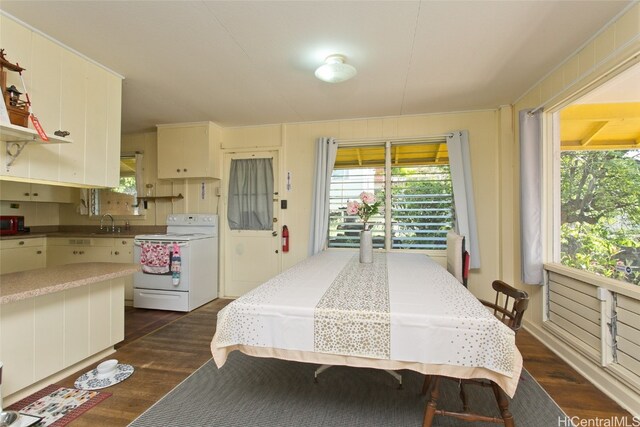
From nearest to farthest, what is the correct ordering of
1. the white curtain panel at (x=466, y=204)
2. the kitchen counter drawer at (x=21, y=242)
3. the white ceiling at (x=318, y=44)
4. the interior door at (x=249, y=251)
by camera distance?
the white ceiling at (x=318, y=44)
the white curtain panel at (x=466, y=204)
the kitchen counter drawer at (x=21, y=242)
the interior door at (x=249, y=251)

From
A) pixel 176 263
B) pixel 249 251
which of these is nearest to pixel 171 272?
pixel 176 263

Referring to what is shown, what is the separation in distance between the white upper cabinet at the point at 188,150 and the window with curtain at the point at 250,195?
31 cm

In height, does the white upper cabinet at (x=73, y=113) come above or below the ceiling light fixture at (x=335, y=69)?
below

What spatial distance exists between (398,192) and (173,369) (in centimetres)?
286

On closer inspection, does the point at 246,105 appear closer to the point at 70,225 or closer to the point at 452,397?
the point at 452,397

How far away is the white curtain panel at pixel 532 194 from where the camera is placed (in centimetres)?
264

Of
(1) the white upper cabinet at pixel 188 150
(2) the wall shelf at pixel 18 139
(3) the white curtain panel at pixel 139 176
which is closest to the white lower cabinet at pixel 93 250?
(3) the white curtain panel at pixel 139 176

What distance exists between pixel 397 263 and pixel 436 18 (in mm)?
1727

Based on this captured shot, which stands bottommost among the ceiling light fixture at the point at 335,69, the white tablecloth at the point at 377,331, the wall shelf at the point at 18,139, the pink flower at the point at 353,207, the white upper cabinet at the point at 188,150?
the white tablecloth at the point at 377,331

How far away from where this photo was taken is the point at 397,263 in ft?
8.07

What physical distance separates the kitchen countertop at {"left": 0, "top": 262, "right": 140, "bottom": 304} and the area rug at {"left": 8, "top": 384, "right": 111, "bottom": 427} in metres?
0.67

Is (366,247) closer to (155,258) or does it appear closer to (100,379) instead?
(100,379)

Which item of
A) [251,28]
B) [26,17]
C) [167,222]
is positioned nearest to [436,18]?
[251,28]

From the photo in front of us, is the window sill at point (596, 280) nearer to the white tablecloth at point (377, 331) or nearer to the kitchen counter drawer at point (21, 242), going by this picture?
the white tablecloth at point (377, 331)
